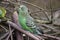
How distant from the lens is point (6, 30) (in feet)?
5.30

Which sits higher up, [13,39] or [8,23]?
[8,23]

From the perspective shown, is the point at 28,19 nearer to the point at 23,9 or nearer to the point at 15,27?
the point at 23,9

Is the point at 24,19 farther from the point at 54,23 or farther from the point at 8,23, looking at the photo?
the point at 54,23

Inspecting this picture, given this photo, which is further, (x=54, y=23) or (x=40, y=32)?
(x=54, y=23)

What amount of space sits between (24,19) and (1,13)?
244 mm

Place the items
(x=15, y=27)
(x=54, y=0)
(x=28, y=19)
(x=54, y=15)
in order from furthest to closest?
1. (x=54, y=0)
2. (x=54, y=15)
3. (x=28, y=19)
4. (x=15, y=27)

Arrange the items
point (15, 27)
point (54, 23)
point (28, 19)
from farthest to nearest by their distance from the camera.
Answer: point (54, 23) < point (28, 19) < point (15, 27)

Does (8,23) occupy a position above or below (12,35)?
above

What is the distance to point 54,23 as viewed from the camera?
8.09ft

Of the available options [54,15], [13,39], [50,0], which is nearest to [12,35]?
[13,39]

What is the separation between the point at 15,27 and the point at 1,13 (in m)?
0.38

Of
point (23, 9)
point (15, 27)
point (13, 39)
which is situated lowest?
point (13, 39)

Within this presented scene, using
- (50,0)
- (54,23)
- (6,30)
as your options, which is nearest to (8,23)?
(6,30)

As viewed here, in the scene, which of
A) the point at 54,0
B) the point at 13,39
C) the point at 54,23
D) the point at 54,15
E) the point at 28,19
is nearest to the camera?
the point at 13,39
